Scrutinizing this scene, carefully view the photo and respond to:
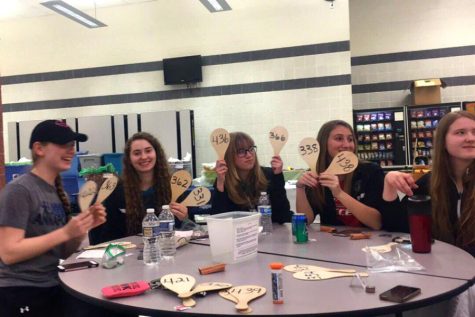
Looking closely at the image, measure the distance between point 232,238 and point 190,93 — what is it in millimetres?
5832

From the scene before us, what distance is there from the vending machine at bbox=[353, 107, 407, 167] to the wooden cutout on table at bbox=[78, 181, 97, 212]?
5837mm

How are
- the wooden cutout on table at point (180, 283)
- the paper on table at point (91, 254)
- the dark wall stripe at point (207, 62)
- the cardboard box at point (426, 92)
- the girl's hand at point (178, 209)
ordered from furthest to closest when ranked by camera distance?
1. the cardboard box at point (426, 92)
2. the dark wall stripe at point (207, 62)
3. the girl's hand at point (178, 209)
4. the paper on table at point (91, 254)
5. the wooden cutout on table at point (180, 283)

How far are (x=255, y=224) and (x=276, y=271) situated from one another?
23.5 inches

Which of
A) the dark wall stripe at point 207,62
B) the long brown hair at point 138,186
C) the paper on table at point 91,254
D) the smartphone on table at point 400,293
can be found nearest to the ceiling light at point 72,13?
the dark wall stripe at point 207,62

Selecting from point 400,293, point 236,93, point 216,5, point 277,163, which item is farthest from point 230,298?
point 216,5

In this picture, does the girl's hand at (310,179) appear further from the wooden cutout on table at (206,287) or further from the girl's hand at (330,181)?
the wooden cutout on table at (206,287)

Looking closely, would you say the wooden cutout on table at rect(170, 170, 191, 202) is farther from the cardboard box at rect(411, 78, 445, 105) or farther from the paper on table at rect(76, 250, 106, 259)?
the cardboard box at rect(411, 78, 445, 105)

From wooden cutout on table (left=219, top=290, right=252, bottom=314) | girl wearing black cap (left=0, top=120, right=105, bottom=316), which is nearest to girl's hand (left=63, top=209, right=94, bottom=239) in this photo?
girl wearing black cap (left=0, top=120, right=105, bottom=316)

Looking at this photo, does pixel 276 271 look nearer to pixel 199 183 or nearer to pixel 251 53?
pixel 199 183

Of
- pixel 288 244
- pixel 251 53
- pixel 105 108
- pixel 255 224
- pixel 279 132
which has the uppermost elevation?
pixel 251 53

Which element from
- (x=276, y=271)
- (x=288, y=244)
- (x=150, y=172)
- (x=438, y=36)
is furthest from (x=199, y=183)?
(x=438, y=36)

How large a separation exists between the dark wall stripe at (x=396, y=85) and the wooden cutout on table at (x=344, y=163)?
5.98 meters

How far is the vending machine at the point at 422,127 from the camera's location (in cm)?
682

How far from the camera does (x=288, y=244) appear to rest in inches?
83.2
